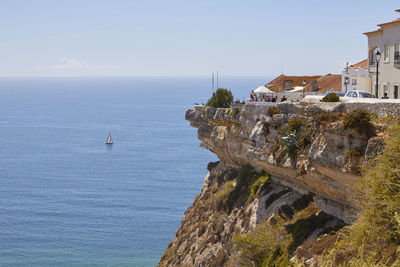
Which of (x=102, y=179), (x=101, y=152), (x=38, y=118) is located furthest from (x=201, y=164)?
(x=38, y=118)

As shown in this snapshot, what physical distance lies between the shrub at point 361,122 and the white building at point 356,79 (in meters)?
19.0

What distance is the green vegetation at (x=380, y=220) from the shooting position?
18.6m

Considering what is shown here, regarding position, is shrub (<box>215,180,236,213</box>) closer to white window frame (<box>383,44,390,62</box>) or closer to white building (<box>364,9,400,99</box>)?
white building (<box>364,9,400,99</box>)

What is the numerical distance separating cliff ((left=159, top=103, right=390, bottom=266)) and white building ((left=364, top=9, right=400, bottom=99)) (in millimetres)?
7881

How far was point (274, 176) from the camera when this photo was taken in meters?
34.9

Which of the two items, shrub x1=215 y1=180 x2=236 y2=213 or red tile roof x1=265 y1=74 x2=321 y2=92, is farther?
red tile roof x1=265 y1=74 x2=321 y2=92

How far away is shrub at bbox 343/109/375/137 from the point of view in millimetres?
23531

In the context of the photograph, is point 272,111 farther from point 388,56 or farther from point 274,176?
point 388,56

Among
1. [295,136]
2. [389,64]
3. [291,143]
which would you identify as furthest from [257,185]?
[389,64]

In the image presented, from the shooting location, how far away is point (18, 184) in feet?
313

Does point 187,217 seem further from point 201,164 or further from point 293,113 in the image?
point 201,164

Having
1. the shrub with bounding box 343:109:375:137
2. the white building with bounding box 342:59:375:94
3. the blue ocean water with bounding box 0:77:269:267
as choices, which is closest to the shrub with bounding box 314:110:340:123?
the shrub with bounding box 343:109:375:137

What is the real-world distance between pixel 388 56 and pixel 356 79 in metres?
7.23

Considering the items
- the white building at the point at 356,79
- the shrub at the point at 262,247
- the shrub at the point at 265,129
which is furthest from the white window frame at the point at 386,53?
the shrub at the point at 262,247
